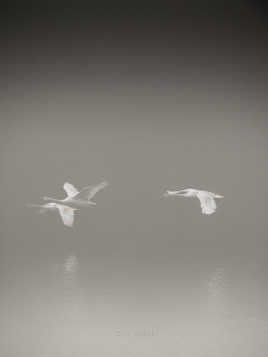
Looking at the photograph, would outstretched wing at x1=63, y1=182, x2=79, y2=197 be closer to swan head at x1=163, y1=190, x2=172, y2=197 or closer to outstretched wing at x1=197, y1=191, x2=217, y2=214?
swan head at x1=163, y1=190, x2=172, y2=197

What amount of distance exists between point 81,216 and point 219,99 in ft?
2.63

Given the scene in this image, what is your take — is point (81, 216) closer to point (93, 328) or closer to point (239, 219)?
point (93, 328)

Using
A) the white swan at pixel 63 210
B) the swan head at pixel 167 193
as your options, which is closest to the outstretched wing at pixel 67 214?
the white swan at pixel 63 210

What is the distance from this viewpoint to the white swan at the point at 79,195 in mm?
2484

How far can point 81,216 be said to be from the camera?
2510mm

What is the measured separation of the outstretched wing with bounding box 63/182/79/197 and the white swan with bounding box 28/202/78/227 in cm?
6

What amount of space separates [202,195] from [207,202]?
1.6 inches

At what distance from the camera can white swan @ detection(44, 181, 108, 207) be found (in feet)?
8.15

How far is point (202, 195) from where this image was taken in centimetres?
256

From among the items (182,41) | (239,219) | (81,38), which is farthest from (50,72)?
(239,219)

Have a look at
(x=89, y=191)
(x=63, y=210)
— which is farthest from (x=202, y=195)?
(x=63, y=210)

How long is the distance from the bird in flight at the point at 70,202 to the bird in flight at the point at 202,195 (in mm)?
331

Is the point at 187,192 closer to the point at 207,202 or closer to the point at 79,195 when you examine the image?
the point at 207,202

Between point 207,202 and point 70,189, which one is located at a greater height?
point 70,189
